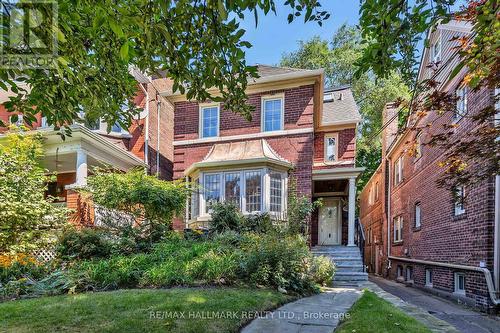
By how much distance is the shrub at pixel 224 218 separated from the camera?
9.81 meters

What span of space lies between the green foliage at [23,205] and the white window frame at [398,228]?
12361mm

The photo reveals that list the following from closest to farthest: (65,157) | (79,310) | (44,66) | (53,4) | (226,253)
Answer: (53,4) < (44,66) < (79,310) < (226,253) < (65,157)

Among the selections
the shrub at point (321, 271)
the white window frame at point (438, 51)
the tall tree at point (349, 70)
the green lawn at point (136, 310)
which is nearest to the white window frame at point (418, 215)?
the shrub at point (321, 271)

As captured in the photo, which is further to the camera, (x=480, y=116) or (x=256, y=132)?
(x=256, y=132)

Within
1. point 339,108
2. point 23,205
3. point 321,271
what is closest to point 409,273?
point 321,271

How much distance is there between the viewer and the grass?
13.0 feet

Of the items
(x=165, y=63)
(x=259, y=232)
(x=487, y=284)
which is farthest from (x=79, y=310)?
(x=487, y=284)

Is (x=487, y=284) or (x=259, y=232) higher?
(x=259, y=232)

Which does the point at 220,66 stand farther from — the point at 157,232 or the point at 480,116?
the point at 157,232

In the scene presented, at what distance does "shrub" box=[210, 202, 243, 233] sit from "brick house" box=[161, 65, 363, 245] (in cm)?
81

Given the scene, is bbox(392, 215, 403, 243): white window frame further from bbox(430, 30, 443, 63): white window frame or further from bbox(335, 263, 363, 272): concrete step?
bbox(430, 30, 443, 63): white window frame

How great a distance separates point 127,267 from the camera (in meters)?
6.55

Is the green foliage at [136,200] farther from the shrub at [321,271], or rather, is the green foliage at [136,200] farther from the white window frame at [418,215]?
the white window frame at [418,215]

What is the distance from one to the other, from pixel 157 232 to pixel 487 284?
7.63 m
